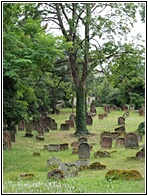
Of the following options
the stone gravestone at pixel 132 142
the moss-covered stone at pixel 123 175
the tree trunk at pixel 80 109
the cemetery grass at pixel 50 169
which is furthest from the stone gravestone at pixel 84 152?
the tree trunk at pixel 80 109

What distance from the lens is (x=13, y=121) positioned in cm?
1420

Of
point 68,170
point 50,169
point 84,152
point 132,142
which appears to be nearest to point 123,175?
point 68,170

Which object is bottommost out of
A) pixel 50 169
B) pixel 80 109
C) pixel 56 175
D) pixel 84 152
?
pixel 50 169

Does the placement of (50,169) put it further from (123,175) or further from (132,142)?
(132,142)

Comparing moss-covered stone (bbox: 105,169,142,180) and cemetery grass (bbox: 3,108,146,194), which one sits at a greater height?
moss-covered stone (bbox: 105,169,142,180)

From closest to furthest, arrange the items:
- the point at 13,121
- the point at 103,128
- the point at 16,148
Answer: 1. the point at 13,121
2. the point at 16,148
3. the point at 103,128

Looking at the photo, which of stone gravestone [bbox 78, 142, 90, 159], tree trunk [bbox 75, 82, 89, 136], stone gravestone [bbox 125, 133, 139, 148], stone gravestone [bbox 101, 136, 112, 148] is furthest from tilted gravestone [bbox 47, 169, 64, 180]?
tree trunk [bbox 75, 82, 89, 136]

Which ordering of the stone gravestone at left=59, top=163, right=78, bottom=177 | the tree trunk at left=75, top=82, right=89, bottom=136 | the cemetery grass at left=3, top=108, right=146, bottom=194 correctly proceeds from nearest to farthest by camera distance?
the cemetery grass at left=3, top=108, right=146, bottom=194
the stone gravestone at left=59, top=163, right=78, bottom=177
the tree trunk at left=75, top=82, right=89, bottom=136

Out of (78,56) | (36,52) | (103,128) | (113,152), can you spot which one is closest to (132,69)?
(78,56)

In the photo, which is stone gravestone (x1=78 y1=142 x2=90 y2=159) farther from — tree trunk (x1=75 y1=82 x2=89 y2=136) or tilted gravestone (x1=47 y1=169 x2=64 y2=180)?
tree trunk (x1=75 y1=82 x2=89 y2=136)

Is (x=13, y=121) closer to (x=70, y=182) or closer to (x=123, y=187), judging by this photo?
(x=70, y=182)

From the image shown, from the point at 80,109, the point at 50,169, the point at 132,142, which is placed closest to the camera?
the point at 50,169

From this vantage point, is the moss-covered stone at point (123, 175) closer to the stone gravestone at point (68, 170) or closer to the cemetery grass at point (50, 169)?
the cemetery grass at point (50, 169)

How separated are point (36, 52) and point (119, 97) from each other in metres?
34.6
